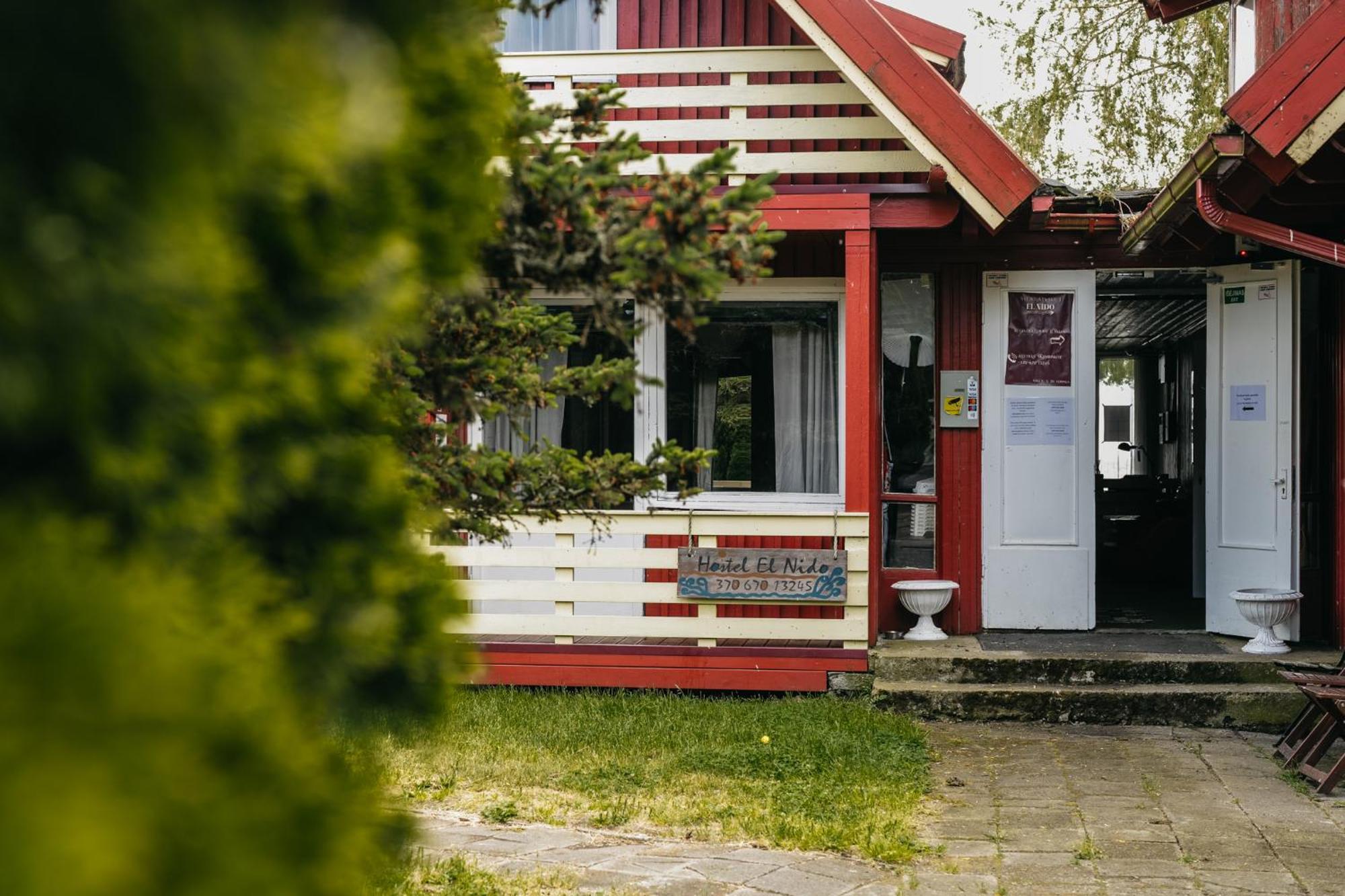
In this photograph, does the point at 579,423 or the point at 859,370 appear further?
the point at 579,423

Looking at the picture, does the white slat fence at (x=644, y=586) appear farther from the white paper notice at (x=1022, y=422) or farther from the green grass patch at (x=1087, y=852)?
the green grass patch at (x=1087, y=852)

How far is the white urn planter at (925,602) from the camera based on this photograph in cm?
902

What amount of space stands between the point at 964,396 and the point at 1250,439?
193 cm

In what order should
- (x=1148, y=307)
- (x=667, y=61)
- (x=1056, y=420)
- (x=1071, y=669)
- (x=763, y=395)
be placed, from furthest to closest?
1. (x=1148, y=307)
2. (x=1056, y=420)
3. (x=763, y=395)
4. (x=667, y=61)
5. (x=1071, y=669)

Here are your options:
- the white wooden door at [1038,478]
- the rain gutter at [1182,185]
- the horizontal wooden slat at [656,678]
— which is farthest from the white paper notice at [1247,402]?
the horizontal wooden slat at [656,678]

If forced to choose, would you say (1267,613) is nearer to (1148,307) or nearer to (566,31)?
(1148,307)

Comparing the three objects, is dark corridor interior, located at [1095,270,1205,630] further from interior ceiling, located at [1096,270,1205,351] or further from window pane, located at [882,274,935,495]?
window pane, located at [882,274,935,495]

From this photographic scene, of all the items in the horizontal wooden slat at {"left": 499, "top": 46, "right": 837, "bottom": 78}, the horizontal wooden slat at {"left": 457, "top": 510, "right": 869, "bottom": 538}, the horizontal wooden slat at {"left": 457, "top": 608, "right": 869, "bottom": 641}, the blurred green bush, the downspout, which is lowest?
the horizontal wooden slat at {"left": 457, "top": 608, "right": 869, "bottom": 641}

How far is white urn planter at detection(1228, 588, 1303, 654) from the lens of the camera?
8.33m

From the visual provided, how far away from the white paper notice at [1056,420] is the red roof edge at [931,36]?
2636 mm

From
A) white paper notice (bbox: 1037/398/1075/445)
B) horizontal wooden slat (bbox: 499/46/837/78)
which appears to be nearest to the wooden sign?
white paper notice (bbox: 1037/398/1075/445)

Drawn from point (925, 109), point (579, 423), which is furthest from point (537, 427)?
point (925, 109)

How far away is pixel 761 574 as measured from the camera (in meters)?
8.51

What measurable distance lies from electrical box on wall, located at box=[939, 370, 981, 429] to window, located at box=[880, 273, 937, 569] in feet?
0.46
